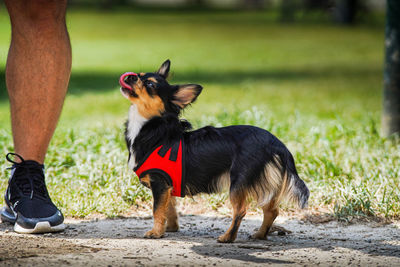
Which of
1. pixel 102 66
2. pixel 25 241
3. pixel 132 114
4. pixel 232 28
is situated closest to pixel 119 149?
pixel 132 114

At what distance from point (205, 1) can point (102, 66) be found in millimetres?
24289

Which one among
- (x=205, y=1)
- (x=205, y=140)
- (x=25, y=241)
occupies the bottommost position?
(x=25, y=241)

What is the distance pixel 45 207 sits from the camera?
12.9ft

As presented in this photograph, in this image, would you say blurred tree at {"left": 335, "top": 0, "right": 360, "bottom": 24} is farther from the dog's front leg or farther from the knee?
the dog's front leg

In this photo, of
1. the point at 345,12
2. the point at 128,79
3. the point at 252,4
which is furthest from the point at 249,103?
the point at 252,4

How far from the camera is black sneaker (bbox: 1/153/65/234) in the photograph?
12.5 feet

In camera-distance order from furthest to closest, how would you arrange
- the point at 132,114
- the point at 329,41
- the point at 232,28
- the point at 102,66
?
the point at 232,28 → the point at 329,41 → the point at 102,66 → the point at 132,114

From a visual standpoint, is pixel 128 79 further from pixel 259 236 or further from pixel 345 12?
pixel 345 12

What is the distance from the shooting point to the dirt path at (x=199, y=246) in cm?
320

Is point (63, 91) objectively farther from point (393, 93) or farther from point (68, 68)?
point (393, 93)

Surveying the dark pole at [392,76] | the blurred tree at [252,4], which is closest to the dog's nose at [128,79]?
the dark pole at [392,76]

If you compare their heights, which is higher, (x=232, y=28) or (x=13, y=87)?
(x=232, y=28)

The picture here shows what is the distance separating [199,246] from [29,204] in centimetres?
108

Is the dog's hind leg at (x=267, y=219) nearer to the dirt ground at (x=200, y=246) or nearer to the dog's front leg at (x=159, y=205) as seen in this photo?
the dirt ground at (x=200, y=246)
